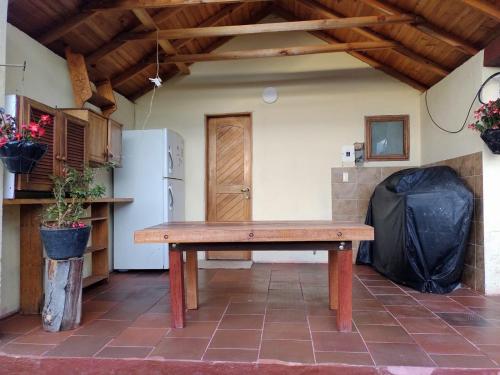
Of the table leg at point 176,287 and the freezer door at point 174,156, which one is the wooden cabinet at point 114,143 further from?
the table leg at point 176,287

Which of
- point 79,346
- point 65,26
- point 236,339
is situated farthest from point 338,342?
point 65,26

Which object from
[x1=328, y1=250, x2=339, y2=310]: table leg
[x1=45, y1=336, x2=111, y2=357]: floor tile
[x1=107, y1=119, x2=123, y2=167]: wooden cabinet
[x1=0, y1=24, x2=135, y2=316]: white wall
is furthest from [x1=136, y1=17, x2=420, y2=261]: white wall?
[x1=45, y1=336, x2=111, y2=357]: floor tile

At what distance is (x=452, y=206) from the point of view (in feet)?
10.4

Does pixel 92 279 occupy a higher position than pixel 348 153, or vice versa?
pixel 348 153

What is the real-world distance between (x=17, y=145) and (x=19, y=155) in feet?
0.22

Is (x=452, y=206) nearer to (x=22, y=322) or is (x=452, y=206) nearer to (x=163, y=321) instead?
(x=163, y=321)

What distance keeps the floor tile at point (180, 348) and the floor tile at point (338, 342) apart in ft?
2.37

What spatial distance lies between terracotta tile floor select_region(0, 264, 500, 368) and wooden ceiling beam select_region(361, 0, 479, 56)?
2346mm

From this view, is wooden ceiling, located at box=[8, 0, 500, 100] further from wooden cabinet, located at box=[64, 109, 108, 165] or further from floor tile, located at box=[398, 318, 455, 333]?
floor tile, located at box=[398, 318, 455, 333]

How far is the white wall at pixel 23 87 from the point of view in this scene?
2.64 m

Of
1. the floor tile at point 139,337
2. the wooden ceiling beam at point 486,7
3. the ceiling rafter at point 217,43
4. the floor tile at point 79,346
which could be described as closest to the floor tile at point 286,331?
the floor tile at point 139,337

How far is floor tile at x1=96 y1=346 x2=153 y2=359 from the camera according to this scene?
1988 mm

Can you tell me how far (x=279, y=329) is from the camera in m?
2.35

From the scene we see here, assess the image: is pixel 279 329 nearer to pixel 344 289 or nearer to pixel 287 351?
pixel 287 351
